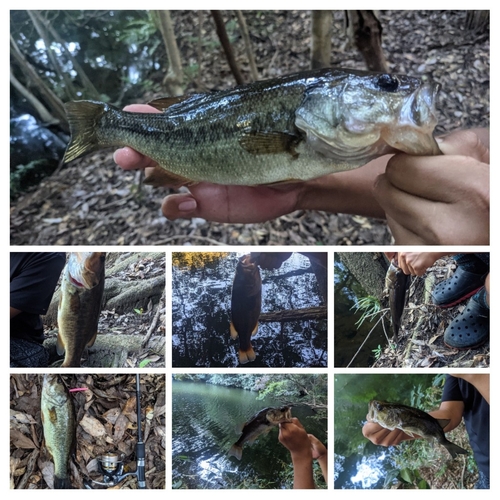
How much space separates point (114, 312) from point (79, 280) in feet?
0.48

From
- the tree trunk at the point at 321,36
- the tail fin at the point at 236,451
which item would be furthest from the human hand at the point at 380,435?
the tree trunk at the point at 321,36

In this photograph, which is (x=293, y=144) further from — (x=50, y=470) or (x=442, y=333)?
(x=50, y=470)

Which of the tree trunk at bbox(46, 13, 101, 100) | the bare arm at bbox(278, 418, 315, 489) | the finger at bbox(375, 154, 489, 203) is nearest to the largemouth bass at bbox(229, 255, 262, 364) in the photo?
the bare arm at bbox(278, 418, 315, 489)

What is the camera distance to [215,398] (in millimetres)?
1389

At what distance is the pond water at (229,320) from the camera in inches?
53.3

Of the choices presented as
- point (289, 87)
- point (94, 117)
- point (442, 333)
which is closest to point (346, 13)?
point (289, 87)

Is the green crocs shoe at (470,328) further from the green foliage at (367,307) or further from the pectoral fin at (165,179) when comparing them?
the pectoral fin at (165,179)

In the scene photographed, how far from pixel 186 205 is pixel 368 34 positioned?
1.29 meters

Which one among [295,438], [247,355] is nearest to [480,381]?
[295,438]

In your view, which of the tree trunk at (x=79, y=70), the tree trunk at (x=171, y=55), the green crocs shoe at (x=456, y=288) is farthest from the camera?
the tree trunk at (x=79, y=70)

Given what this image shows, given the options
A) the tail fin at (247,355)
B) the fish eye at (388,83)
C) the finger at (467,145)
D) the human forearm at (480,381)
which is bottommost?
the human forearm at (480,381)

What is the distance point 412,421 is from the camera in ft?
4.54

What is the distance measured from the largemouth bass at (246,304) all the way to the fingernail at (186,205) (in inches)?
12.2

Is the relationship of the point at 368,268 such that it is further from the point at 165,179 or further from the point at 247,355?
the point at 165,179
